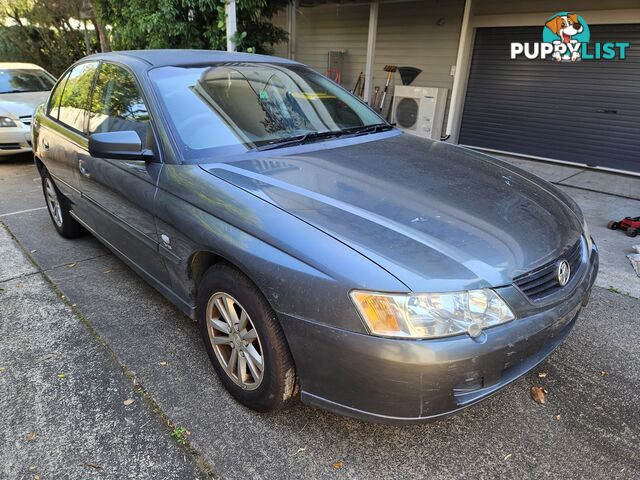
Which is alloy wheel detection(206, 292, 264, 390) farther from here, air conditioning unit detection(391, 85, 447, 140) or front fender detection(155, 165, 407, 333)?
air conditioning unit detection(391, 85, 447, 140)

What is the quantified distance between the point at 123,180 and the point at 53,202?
2.13m

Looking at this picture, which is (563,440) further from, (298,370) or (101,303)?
(101,303)

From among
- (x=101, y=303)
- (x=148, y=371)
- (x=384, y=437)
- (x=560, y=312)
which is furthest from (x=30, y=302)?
(x=560, y=312)

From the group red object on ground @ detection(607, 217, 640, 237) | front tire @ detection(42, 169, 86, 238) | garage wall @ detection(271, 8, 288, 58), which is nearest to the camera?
front tire @ detection(42, 169, 86, 238)

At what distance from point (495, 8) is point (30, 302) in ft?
26.6

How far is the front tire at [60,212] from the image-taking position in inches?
161

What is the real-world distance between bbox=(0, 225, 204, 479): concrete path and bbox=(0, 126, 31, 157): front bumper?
512 centimetres

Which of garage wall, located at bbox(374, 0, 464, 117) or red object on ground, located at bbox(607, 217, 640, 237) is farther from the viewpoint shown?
garage wall, located at bbox(374, 0, 464, 117)

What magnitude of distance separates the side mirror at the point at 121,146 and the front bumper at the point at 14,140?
5839 mm

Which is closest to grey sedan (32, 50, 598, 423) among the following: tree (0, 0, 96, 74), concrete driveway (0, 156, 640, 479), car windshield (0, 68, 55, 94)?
concrete driveway (0, 156, 640, 479)

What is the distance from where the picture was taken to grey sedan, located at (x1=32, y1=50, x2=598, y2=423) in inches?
63.4

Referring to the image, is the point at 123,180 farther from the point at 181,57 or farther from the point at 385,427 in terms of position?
the point at 385,427

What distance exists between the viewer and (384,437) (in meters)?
2.04

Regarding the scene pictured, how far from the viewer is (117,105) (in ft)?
9.71
